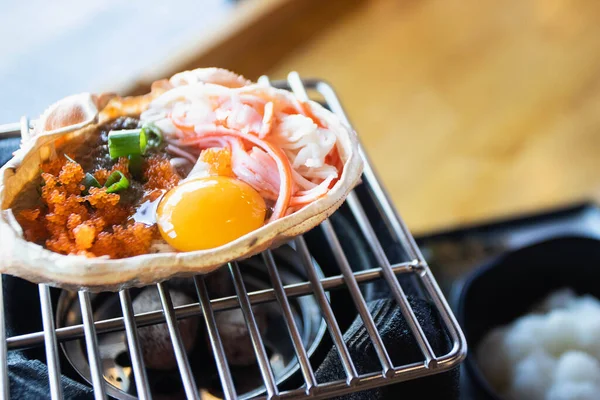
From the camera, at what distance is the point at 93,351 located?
896 mm

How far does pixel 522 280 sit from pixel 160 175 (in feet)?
3.61

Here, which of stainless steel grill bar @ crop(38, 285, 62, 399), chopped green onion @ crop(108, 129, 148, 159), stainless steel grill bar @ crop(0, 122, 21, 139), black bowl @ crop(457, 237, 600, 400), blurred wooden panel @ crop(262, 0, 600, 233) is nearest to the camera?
stainless steel grill bar @ crop(38, 285, 62, 399)

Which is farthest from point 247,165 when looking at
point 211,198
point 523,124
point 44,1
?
point 523,124

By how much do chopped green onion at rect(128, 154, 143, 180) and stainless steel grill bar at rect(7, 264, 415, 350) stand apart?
23cm

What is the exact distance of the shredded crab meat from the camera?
1.04 metres

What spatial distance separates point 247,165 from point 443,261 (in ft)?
3.78

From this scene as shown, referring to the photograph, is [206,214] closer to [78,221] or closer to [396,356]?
[78,221]

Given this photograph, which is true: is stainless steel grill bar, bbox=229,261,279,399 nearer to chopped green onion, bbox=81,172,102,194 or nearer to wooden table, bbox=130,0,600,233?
chopped green onion, bbox=81,172,102,194

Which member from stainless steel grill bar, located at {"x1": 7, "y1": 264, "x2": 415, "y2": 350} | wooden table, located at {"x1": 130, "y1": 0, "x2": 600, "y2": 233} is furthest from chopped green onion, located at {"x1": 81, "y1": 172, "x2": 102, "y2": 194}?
wooden table, located at {"x1": 130, "y1": 0, "x2": 600, "y2": 233}

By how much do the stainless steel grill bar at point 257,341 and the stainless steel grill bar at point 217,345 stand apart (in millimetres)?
46

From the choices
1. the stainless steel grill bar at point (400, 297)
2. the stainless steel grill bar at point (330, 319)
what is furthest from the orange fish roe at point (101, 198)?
the stainless steel grill bar at point (400, 297)

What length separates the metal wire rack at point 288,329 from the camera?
2.87 feet

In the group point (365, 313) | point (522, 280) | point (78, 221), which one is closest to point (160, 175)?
point (78, 221)

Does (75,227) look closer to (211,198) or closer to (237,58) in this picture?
(211,198)
